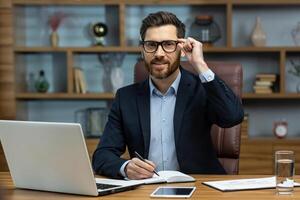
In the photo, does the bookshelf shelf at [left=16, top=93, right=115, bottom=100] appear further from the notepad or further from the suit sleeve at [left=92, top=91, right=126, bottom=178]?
the notepad

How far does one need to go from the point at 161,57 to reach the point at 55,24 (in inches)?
91.7

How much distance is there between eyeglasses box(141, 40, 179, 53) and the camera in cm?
225

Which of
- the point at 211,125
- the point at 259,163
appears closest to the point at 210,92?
the point at 211,125

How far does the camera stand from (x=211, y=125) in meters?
2.35

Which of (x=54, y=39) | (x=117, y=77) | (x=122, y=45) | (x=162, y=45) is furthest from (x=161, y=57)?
(x=54, y=39)

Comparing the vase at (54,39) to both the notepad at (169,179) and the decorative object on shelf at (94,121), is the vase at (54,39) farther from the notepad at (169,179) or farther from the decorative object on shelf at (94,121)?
the notepad at (169,179)

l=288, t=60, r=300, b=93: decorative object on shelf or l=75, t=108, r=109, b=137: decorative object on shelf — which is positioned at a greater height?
l=288, t=60, r=300, b=93: decorative object on shelf

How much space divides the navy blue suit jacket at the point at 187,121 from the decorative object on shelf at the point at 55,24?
82.2 inches

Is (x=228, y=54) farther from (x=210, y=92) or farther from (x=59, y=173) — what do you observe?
(x=59, y=173)

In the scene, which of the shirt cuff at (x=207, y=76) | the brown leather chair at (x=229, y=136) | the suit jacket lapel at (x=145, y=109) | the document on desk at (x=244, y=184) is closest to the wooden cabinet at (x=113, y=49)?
the brown leather chair at (x=229, y=136)

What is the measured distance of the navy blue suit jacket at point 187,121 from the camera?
221cm

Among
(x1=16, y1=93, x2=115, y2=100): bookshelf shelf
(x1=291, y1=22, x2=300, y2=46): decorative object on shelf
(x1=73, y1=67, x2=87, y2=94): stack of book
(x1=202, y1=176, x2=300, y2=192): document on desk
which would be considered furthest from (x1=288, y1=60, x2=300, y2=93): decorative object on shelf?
(x1=202, y1=176, x2=300, y2=192): document on desk

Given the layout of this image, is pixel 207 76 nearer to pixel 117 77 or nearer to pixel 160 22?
pixel 160 22

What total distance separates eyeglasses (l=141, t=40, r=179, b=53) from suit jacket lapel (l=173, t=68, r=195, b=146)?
158 mm
